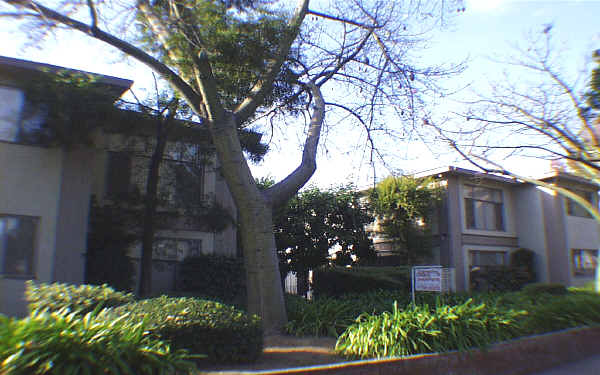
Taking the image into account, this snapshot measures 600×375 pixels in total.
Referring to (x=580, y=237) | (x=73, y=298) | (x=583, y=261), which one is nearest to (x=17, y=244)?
(x=73, y=298)

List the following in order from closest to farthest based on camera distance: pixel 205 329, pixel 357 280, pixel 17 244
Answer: pixel 205 329 → pixel 17 244 → pixel 357 280

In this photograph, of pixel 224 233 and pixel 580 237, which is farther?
pixel 580 237

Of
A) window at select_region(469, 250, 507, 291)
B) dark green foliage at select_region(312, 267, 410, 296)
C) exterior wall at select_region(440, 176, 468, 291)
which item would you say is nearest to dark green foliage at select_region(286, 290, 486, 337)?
dark green foliage at select_region(312, 267, 410, 296)

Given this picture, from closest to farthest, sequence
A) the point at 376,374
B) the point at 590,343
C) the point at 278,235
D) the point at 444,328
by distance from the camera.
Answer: the point at 376,374 < the point at 444,328 < the point at 590,343 < the point at 278,235

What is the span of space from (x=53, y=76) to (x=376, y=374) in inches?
340

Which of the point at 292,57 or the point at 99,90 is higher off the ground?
the point at 292,57

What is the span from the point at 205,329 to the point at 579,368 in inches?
233

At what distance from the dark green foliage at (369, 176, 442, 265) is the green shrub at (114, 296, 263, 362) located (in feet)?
43.7

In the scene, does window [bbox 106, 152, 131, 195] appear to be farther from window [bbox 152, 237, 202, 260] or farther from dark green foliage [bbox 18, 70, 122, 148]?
dark green foliage [bbox 18, 70, 122, 148]

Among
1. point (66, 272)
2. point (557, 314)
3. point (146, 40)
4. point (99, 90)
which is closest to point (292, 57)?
point (146, 40)

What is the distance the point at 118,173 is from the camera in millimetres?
13664

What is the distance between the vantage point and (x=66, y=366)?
421 cm

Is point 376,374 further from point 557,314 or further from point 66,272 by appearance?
point 66,272

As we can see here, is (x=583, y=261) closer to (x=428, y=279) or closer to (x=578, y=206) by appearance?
(x=578, y=206)
